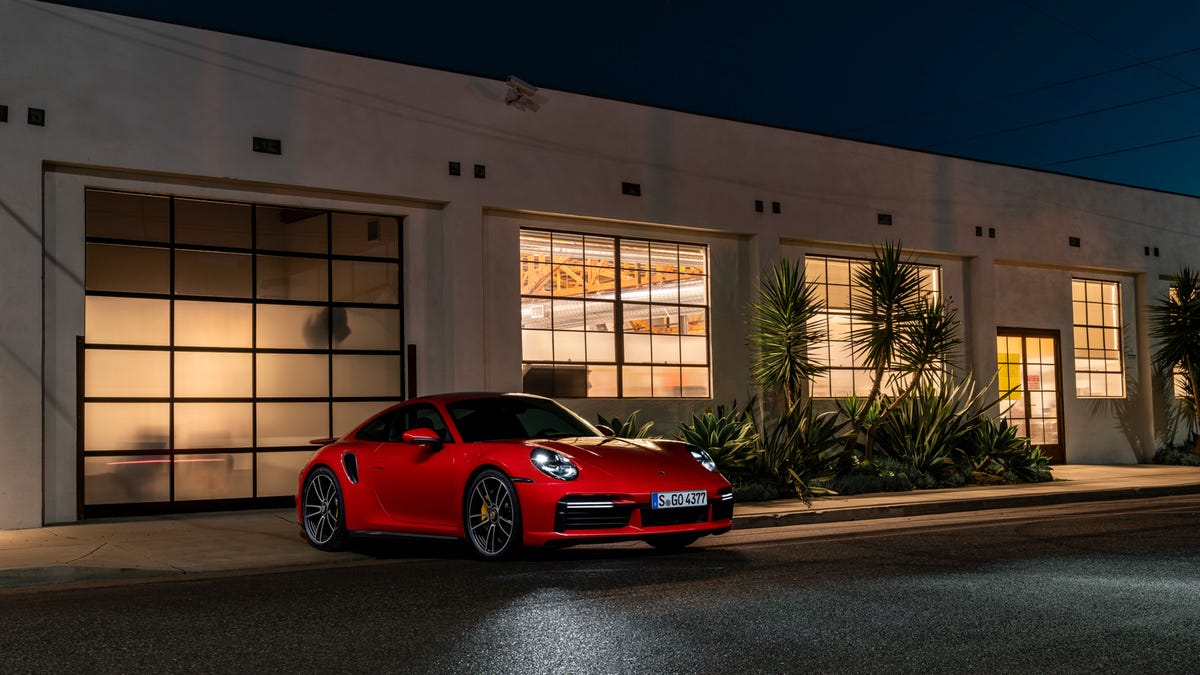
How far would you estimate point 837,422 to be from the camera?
64.7ft

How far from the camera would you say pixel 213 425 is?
14438 millimetres

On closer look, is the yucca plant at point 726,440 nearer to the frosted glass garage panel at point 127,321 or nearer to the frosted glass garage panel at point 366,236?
the frosted glass garage panel at point 366,236

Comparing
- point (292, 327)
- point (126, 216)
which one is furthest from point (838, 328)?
point (126, 216)

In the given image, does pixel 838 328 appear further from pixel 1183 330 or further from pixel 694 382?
pixel 1183 330

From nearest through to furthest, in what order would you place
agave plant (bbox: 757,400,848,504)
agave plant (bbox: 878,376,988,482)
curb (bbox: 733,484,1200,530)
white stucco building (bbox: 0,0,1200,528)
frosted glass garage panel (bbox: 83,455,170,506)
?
curb (bbox: 733,484,1200,530) < white stucco building (bbox: 0,0,1200,528) < frosted glass garage panel (bbox: 83,455,170,506) < agave plant (bbox: 757,400,848,504) < agave plant (bbox: 878,376,988,482)

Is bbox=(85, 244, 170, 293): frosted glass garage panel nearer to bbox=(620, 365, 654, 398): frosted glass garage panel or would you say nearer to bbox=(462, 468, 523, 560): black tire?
bbox=(620, 365, 654, 398): frosted glass garage panel

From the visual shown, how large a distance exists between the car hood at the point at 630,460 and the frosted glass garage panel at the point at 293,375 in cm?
662

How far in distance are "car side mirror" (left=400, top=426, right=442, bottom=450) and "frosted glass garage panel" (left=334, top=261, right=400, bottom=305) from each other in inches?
251

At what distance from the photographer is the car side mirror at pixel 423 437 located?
30.4 feet

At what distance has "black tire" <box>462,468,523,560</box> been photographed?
28.6ft

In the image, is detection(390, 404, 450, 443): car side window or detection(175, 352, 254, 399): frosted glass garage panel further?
detection(175, 352, 254, 399): frosted glass garage panel

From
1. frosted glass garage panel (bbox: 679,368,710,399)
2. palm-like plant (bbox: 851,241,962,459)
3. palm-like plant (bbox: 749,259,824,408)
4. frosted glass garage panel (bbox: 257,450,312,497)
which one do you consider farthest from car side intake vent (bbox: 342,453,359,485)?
palm-like plant (bbox: 851,241,962,459)

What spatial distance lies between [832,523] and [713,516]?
13.7ft

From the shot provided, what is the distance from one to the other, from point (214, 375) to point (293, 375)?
996 millimetres
